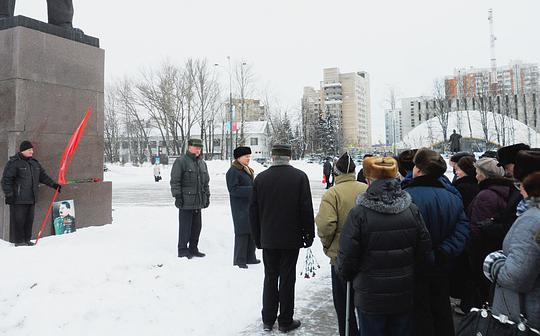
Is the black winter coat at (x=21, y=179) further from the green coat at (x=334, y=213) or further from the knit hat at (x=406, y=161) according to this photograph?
the knit hat at (x=406, y=161)

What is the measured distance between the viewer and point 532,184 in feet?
7.75

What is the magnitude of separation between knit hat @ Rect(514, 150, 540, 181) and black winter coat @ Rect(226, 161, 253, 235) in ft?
14.2

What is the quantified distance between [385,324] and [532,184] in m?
1.38

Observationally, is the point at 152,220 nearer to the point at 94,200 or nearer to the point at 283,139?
the point at 94,200

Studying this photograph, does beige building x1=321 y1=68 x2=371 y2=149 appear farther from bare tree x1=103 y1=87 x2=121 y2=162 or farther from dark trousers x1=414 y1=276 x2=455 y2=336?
dark trousers x1=414 y1=276 x2=455 y2=336

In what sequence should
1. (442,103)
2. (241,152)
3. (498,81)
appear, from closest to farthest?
(241,152) < (442,103) < (498,81)

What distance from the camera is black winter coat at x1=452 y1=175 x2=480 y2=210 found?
498cm

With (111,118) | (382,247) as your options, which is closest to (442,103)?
(111,118)

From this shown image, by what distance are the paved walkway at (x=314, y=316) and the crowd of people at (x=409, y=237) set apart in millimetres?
119

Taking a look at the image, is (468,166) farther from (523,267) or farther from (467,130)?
(467,130)

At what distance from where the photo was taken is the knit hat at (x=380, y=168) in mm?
2998

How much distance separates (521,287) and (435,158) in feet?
4.49

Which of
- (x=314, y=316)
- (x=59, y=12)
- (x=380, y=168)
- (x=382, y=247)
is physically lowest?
(x=314, y=316)

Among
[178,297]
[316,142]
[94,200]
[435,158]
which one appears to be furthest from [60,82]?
[316,142]
